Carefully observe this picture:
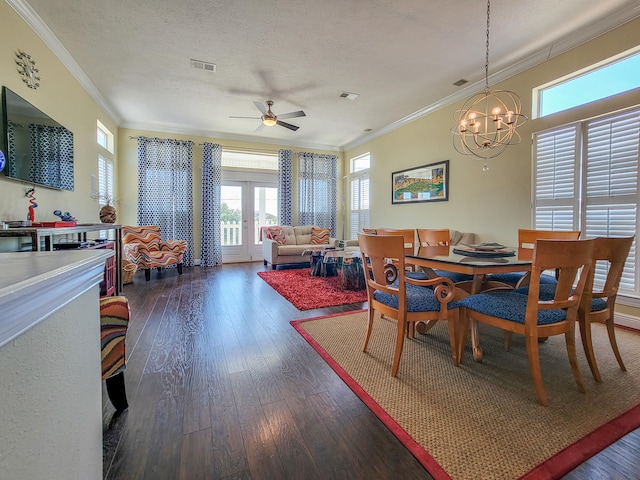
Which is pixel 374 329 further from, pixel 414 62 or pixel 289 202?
pixel 289 202

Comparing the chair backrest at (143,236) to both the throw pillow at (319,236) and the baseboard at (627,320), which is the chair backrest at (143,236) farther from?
the baseboard at (627,320)

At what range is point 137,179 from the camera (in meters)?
5.72

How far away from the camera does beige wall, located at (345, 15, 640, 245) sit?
9.37ft

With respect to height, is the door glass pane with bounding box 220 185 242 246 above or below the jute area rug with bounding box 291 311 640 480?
above

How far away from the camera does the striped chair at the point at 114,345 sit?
1.40m

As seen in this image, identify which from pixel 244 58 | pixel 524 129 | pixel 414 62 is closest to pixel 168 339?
pixel 244 58

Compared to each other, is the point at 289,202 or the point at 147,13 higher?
the point at 147,13

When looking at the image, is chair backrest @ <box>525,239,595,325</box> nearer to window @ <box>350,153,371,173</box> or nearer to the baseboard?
the baseboard

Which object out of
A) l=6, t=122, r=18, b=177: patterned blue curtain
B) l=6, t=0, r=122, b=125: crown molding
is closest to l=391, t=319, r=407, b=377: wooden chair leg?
l=6, t=122, r=18, b=177: patterned blue curtain

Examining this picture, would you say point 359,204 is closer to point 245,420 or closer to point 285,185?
point 285,185

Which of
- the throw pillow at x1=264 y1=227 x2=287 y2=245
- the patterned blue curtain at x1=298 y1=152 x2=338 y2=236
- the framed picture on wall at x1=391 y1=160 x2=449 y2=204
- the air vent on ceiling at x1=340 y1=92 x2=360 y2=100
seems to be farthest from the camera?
the patterned blue curtain at x1=298 y1=152 x2=338 y2=236

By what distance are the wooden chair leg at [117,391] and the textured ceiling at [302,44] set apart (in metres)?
2.99

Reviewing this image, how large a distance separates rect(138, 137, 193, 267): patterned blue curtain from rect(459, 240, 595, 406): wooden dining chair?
228 inches

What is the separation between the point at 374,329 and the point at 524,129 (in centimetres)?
305
